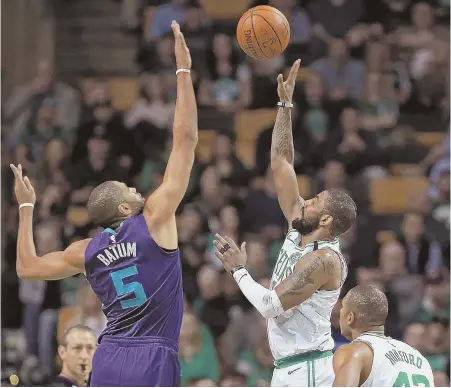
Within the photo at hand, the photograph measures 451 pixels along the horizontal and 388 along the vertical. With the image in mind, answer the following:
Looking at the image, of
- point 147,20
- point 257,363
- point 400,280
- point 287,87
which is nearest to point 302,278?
point 287,87

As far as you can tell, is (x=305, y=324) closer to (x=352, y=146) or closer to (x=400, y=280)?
(x=400, y=280)

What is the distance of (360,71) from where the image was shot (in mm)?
14242

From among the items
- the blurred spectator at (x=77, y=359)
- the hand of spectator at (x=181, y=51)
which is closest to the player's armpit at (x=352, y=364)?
the hand of spectator at (x=181, y=51)

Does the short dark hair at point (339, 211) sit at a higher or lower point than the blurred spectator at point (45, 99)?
lower

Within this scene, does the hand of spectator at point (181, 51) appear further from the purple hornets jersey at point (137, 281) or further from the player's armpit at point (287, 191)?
the player's armpit at point (287, 191)

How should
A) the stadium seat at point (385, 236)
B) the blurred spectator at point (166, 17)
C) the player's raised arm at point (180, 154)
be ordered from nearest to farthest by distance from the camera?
the player's raised arm at point (180, 154) < the stadium seat at point (385, 236) < the blurred spectator at point (166, 17)

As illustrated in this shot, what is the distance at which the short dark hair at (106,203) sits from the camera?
641 centimetres

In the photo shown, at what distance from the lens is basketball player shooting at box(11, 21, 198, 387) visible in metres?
6.20

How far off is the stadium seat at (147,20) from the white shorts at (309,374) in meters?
9.30

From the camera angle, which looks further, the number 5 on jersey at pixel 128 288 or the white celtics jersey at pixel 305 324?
the white celtics jersey at pixel 305 324

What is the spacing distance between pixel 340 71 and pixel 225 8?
2.23 m

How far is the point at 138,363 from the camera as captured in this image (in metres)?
6.24

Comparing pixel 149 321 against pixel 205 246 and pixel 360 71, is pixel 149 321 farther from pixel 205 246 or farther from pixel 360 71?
pixel 360 71

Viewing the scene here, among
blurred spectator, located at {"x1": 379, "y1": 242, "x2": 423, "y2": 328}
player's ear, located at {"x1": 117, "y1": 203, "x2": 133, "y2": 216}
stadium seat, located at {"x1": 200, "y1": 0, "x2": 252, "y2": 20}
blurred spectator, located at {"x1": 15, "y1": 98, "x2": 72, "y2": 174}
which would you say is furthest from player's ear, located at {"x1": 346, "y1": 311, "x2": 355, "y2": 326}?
stadium seat, located at {"x1": 200, "y1": 0, "x2": 252, "y2": 20}
